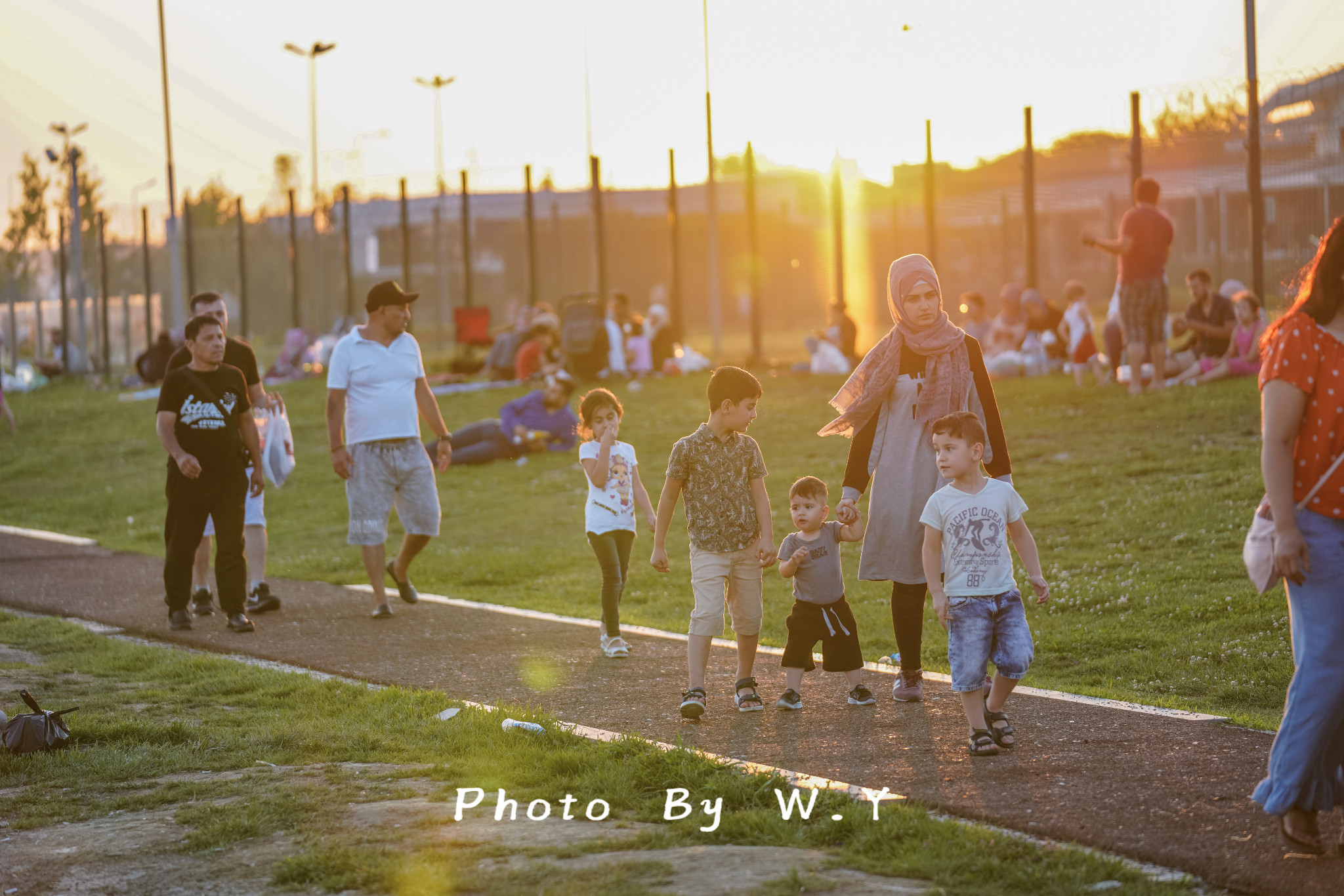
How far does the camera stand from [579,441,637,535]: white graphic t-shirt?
313 inches

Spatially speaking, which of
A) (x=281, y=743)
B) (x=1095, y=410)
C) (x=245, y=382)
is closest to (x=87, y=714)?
(x=281, y=743)

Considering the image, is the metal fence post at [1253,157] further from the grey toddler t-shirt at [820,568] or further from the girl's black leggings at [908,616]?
the grey toddler t-shirt at [820,568]

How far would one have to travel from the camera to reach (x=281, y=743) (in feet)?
19.9

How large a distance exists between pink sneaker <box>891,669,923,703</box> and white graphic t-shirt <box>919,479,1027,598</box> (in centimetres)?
107

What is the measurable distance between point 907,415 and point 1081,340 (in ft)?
37.4

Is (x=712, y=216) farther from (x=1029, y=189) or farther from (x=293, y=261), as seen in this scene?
(x=293, y=261)

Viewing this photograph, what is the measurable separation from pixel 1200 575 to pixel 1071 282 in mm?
9554

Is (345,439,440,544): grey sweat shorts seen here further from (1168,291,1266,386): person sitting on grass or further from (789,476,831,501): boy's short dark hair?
(1168,291,1266,386): person sitting on grass

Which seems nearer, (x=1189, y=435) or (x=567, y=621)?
(x=567, y=621)

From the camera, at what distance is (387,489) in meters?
9.43

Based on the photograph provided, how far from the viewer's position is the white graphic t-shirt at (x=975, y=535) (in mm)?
5566

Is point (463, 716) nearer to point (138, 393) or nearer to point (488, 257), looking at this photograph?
point (138, 393)

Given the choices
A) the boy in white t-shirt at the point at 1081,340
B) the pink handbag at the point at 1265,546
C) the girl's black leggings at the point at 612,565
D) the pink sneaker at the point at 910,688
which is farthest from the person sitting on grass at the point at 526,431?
the pink handbag at the point at 1265,546

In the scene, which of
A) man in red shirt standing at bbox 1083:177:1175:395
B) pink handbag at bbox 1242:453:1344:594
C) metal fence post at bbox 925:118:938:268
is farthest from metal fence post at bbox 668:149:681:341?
pink handbag at bbox 1242:453:1344:594
